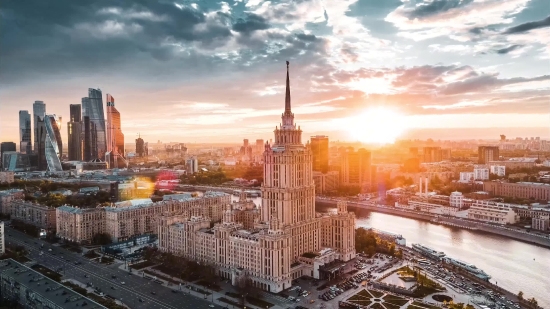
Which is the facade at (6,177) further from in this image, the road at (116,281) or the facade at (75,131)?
the road at (116,281)

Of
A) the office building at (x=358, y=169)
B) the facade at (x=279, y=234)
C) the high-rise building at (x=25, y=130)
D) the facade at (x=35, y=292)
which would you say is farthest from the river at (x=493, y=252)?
the high-rise building at (x=25, y=130)

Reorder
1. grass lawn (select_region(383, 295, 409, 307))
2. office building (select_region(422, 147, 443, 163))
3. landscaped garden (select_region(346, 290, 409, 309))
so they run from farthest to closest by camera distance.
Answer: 1. office building (select_region(422, 147, 443, 163))
2. grass lawn (select_region(383, 295, 409, 307))
3. landscaped garden (select_region(346, 290, 409, 309))

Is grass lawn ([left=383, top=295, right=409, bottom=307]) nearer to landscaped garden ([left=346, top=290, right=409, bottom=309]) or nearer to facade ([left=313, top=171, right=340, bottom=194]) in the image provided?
landscaped garden ([left=346, top=290, right=409, bottom=309])

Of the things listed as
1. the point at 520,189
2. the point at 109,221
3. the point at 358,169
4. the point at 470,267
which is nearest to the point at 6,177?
the point at 109,221

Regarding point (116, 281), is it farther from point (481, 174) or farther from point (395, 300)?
point (481, 174)

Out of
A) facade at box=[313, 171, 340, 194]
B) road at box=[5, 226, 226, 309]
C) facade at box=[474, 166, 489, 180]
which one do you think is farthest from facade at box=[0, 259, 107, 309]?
facade at box=[474, 166, 489, 180]

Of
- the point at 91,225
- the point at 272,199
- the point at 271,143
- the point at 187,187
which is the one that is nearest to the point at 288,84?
the point at 271,143

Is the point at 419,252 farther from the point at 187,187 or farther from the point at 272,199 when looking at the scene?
the point at 187,187
